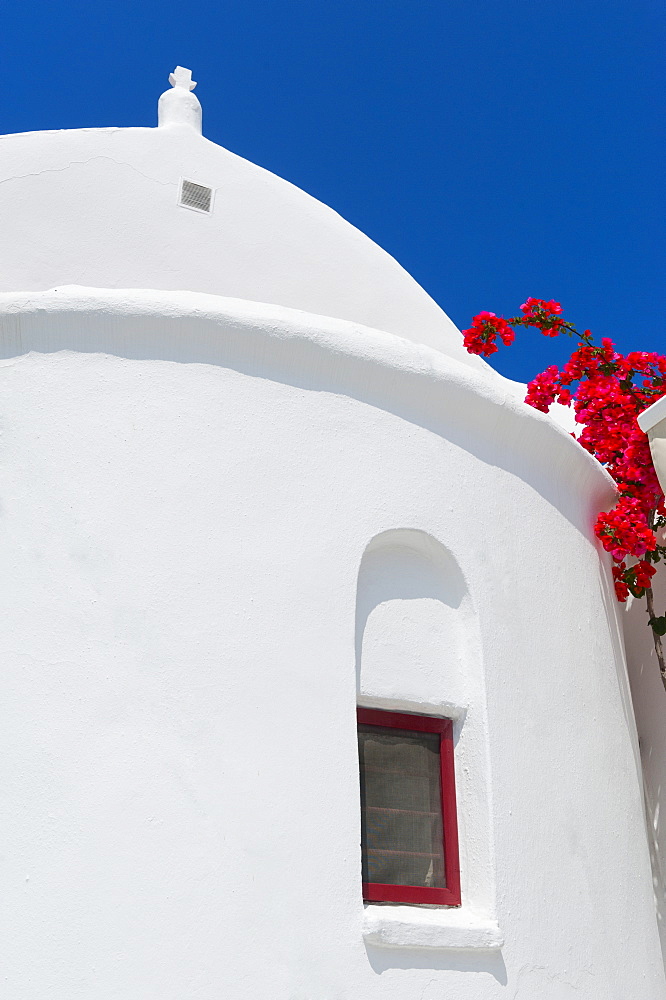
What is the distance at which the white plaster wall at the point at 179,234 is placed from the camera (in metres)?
5.77

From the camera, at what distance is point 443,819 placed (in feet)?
15.6

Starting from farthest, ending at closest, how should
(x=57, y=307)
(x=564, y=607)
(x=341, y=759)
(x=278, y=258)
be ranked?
1. (x=278, y=258)
2. (x=564, y=607)
3. (x=57, y=307)
4. (x=341, y=759)

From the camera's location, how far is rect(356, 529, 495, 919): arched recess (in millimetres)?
4668

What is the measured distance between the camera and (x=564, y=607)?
5.37 m

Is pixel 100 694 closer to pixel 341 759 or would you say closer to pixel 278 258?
pixel 341 759

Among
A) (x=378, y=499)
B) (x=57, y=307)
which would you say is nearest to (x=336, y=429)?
(x=378, y=499)

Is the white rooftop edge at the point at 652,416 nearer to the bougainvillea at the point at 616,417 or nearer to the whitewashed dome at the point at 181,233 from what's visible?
the bougainvillea at the point at 616,417

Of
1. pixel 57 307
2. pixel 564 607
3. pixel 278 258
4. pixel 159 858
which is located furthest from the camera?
pixel 278 258

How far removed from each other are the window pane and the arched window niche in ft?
0.36

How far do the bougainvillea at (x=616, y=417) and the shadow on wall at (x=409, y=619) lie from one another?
46.5 inches

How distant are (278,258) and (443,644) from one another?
2453 mm

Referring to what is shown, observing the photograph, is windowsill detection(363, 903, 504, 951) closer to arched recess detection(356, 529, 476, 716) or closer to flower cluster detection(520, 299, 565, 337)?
arched recess detection(356, 529, 476, 716)

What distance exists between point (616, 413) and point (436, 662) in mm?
2146

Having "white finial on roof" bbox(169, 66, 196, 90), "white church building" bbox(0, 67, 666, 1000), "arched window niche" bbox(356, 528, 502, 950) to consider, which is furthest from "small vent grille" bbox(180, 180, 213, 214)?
"arched window niche" bbox(356, 528, 502, 950)
